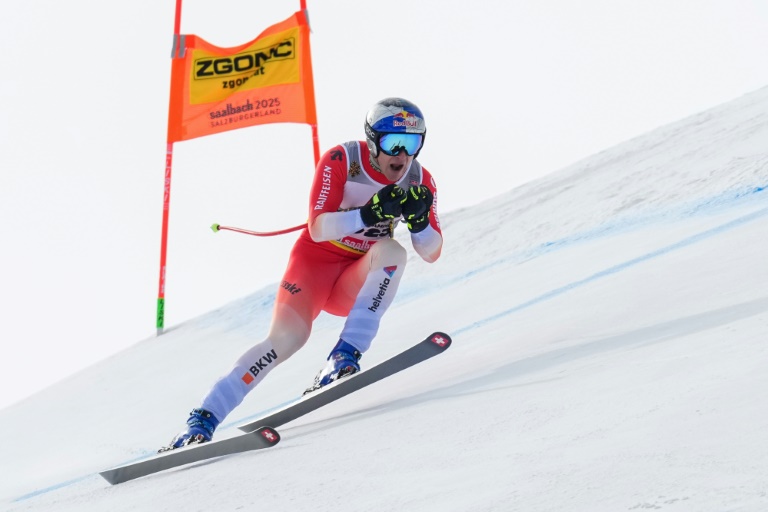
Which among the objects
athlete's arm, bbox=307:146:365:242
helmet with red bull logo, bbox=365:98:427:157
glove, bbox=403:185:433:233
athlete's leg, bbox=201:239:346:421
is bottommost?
athlete's leg, bbox=201:239:346:421

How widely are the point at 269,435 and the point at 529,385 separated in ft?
3.24

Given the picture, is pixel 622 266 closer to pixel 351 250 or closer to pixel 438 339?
pixel 351 250

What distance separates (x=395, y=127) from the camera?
13.6 feet

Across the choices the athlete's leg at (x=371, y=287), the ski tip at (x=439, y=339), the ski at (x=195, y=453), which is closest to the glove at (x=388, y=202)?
the athlete's leg at (x=371, y=287)

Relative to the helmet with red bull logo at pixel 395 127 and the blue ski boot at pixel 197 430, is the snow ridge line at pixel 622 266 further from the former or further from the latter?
the blue ski boot at pixel 197 430

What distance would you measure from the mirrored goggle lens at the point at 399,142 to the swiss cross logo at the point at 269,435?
4.73 feet

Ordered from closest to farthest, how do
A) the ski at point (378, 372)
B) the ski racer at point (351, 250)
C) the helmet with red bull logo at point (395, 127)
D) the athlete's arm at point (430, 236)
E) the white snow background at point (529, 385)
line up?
the white snow background at point (529, 385) → the ski at point (378, 372) → the ski racer at point (351, 250) → the helmet with red bull logo at point (395, 127) → the athlete's arm at point (430, 236)

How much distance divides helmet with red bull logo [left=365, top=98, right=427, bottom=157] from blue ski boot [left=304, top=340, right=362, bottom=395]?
3.00ft

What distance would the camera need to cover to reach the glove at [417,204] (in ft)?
12.9

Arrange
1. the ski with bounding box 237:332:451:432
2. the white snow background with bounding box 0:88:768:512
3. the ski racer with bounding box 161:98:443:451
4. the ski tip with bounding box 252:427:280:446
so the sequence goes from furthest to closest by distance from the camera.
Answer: the ski racer with bounding box 161:98:443:451
the ski with bounding box 237:332:451:432
the ski tip with bounding box 252:427:280:446
the white snow background with bounding box 0:88:768:512

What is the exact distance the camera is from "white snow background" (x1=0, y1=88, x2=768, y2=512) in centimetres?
210

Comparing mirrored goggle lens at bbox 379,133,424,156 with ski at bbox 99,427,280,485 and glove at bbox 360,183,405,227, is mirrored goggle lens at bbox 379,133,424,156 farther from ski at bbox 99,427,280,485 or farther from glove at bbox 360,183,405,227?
ski at bbox 99,427,280,485

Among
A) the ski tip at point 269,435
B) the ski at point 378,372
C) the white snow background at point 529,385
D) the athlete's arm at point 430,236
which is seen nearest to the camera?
the white snow background at point 529,385

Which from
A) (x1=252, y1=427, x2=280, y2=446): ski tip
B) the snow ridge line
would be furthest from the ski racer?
the snow ridge line
